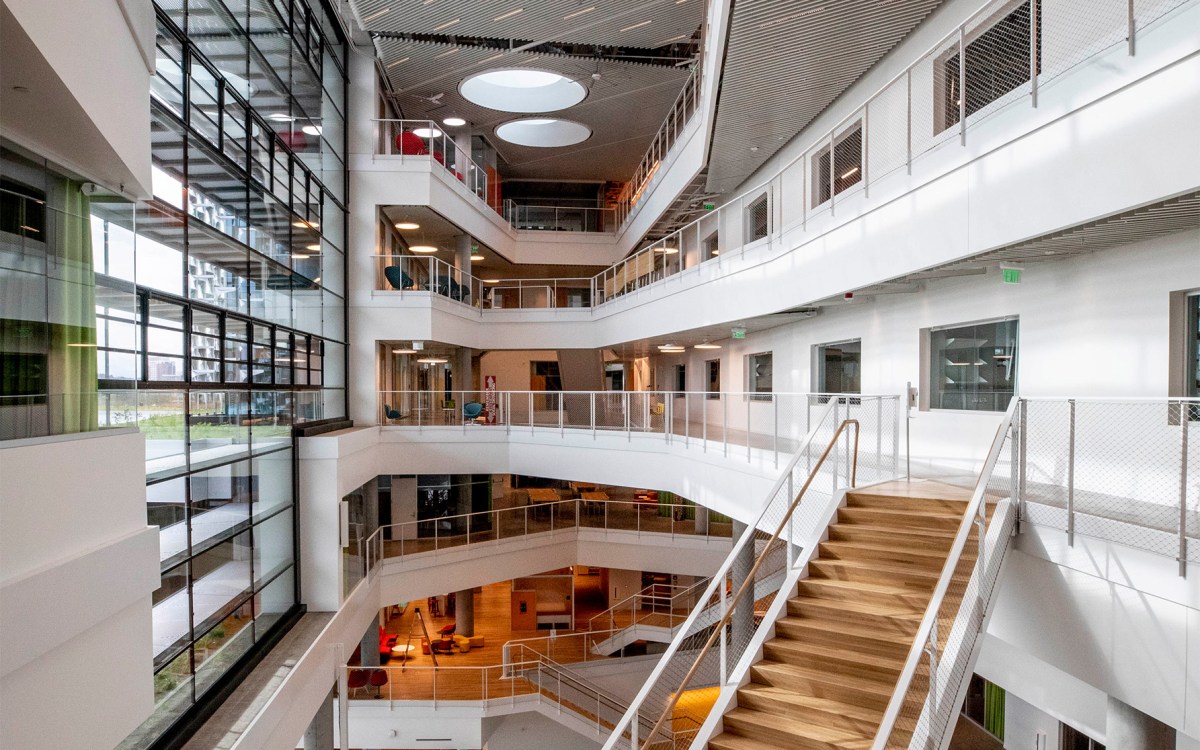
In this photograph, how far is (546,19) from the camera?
15547 mm

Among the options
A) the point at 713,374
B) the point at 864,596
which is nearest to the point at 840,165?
the point at 864,596

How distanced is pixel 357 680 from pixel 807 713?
1334 cm

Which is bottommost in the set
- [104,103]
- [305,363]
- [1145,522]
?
[1145,522]

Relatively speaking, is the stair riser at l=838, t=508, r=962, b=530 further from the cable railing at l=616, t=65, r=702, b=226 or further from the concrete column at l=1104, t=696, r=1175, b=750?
the cable railing at l=616, t=65, r=702, b=226

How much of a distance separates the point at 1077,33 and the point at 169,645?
10.4 metres

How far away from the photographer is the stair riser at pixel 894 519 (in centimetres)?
666

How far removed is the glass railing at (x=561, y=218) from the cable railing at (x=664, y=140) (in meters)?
0.58

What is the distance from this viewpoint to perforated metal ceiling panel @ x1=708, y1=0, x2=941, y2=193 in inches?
349

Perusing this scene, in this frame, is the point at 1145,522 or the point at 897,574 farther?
the point at 897,574

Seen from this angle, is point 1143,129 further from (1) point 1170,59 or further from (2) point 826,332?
(2) point 826,332

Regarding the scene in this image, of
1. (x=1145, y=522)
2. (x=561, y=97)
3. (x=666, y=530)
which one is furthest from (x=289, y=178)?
(x=1145, y=522)

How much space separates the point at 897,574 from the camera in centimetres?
634

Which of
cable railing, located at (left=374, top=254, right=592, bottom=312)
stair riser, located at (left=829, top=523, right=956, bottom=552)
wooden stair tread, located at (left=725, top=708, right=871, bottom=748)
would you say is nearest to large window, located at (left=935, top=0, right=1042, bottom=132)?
stair riser, located at (left=829, top=523, right=956, bottom=552)

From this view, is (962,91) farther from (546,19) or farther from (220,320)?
(546,19)
